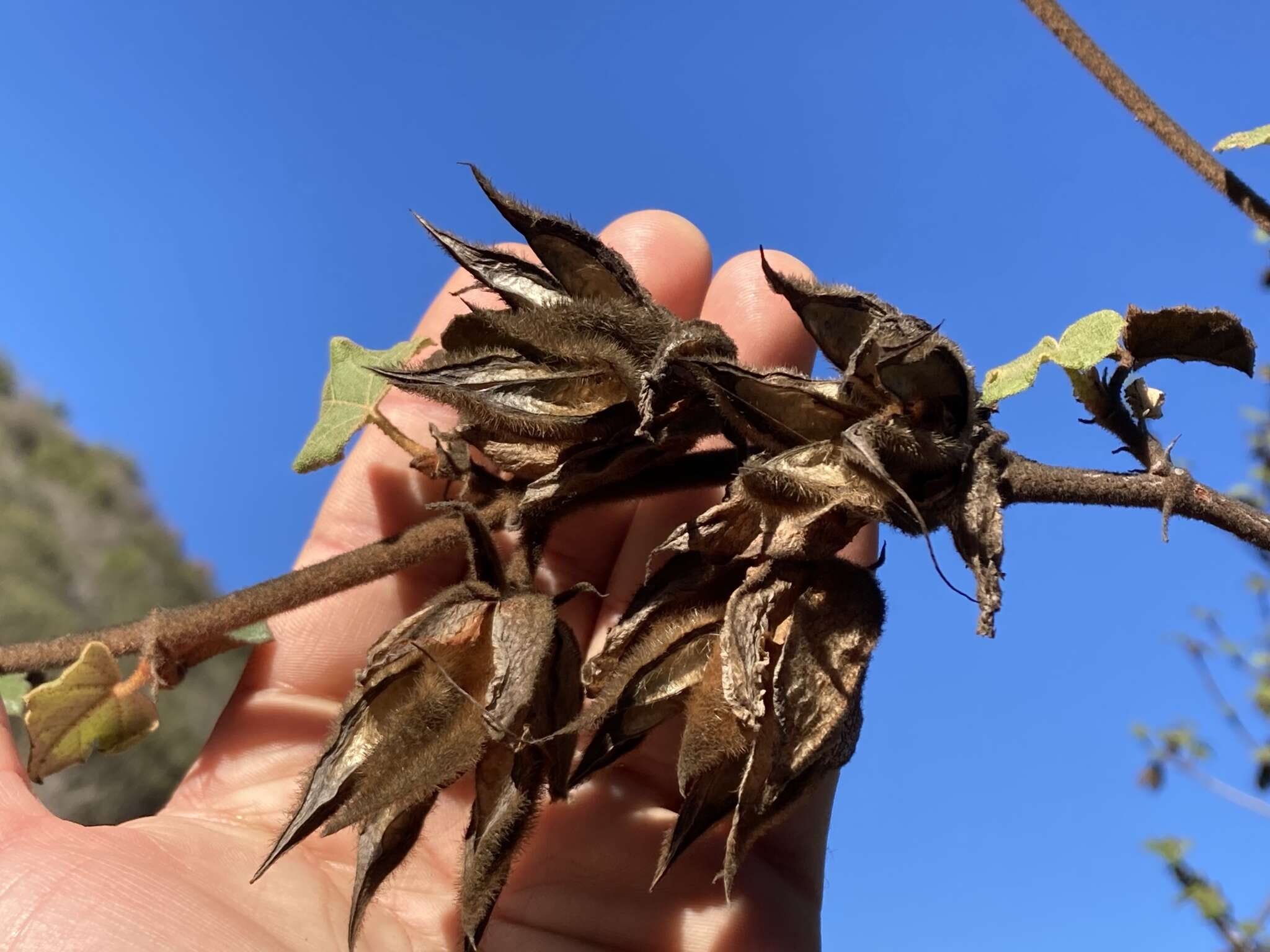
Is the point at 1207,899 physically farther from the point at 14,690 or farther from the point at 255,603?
the point at 14,690

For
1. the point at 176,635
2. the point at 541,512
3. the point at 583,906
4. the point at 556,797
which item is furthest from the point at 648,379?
the point at 583,906

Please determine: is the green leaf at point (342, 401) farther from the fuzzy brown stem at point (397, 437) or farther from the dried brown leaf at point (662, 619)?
the dried brown leaf at point (662, 619)

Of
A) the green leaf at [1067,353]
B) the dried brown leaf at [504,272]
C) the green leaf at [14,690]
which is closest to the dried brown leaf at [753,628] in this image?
the green leaf at [1067,353]

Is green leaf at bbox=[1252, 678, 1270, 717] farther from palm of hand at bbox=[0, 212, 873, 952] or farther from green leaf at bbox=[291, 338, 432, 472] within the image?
green leaf at bbox=[291, 338, 432, 472]

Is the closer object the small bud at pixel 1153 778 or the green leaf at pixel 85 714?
the green leaf at pixel 85 714

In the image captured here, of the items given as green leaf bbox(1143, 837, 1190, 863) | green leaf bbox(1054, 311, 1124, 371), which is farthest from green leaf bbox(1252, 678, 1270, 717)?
green leaf bbox(1054, 311, 1124, 371)

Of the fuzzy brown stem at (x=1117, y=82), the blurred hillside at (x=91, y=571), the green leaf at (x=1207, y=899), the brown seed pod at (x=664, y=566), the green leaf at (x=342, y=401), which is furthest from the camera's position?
the blurred hillside at (x=91, y=571)
